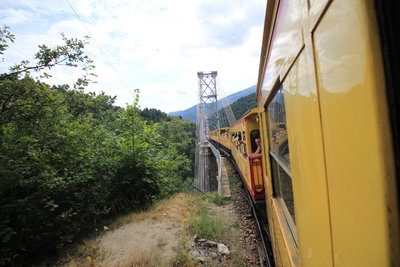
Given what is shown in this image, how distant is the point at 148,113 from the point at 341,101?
49.2m

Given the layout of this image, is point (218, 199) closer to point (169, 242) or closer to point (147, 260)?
point (169, 242)

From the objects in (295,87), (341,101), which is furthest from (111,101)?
(341,101)

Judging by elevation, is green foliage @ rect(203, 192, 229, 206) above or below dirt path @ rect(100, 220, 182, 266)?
above

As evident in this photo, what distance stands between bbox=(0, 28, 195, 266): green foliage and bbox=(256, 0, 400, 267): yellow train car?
4.15 metres

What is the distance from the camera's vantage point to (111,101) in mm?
4723

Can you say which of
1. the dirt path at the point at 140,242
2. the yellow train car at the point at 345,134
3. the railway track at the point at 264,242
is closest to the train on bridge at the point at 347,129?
the yellow train car at the point at 345,134

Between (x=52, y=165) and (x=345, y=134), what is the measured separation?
5255 mm

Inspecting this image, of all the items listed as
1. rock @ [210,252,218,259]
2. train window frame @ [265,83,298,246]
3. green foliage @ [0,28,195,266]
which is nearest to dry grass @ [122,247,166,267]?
rock @ [210,252,218,259]

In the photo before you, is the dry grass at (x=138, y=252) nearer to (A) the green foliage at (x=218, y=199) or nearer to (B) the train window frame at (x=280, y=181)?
(A) the green foliage at (x=218, y=199)

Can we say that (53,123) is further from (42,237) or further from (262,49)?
(262,49)

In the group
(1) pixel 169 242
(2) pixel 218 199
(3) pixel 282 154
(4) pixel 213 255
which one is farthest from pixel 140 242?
(3) pixel 282 154

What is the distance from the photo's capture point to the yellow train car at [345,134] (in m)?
0.35

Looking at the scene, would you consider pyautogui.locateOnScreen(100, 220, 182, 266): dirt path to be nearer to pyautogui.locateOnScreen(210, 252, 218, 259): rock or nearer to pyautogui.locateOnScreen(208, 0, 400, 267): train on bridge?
pyautogui.locateOnScreen(210, 252, 218, 259): rock

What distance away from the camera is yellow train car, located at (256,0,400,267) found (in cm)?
35
